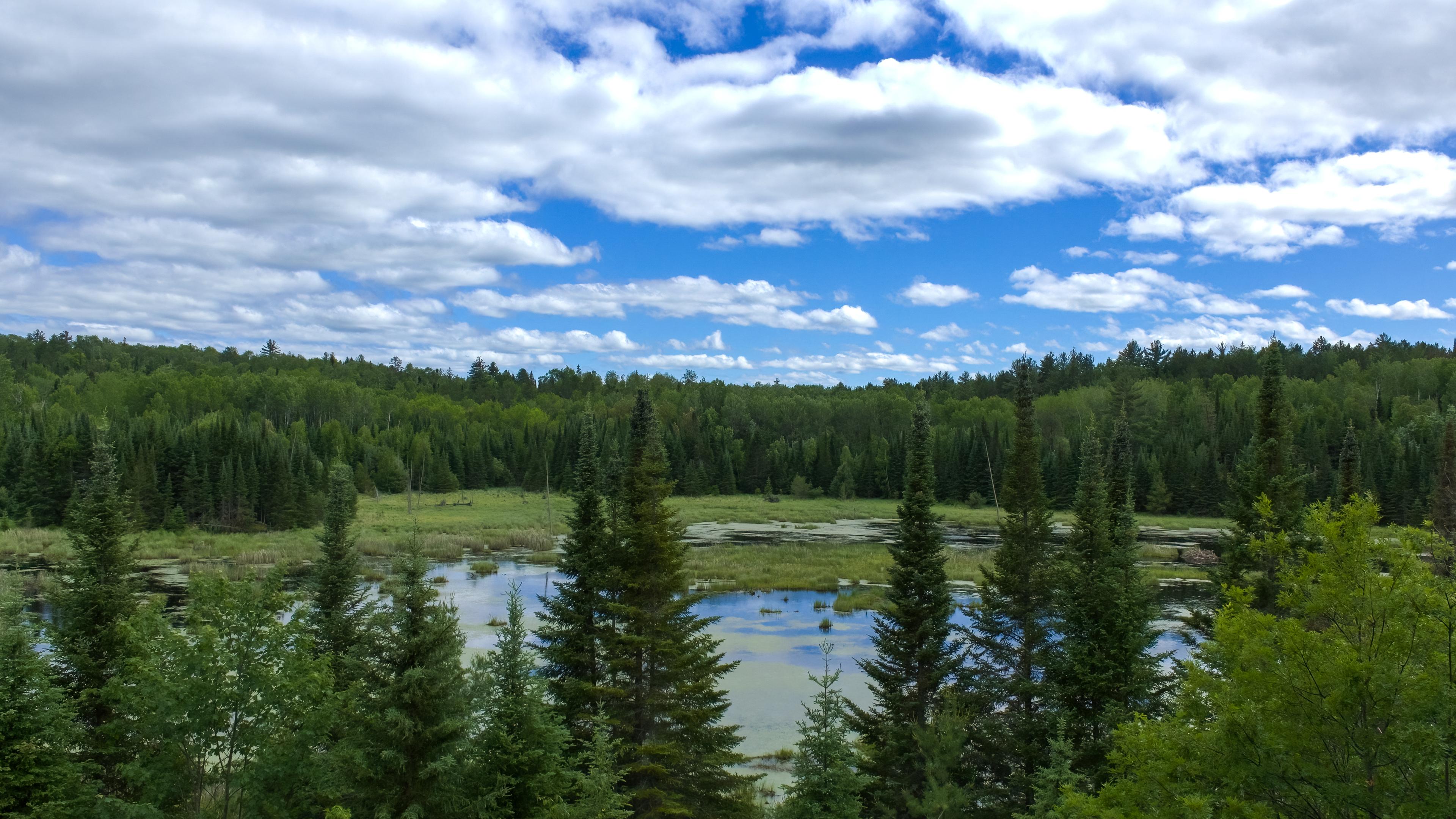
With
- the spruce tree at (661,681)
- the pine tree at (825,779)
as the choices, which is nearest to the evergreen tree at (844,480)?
the spruce tree at (661,681)

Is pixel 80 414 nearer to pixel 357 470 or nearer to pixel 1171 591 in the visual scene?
pixel 357 470

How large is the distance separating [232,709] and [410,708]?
10.1ft

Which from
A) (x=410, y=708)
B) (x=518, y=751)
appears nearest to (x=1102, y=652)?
(x=518, y=751)

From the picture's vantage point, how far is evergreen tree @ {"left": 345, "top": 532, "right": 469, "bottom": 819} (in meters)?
14.5

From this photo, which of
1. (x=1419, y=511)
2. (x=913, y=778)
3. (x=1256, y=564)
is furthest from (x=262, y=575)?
(x=1419, y=511)

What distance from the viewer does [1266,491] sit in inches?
1019

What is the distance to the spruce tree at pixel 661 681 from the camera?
18.8 meters

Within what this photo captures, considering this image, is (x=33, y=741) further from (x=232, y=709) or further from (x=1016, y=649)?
(x=1016, y=649)

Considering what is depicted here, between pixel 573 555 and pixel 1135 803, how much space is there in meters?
12.5

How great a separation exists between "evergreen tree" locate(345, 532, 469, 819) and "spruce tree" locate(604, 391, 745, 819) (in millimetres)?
3885

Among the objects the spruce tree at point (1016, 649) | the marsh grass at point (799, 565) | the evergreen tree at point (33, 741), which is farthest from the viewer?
the marsh grass at point (799, 565)

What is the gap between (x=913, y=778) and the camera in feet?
67.7

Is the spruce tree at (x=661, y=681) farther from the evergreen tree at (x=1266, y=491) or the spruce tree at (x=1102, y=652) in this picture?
the evergreen tree at (x=1266, y=491)

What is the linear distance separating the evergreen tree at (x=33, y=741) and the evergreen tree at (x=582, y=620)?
8.44m
